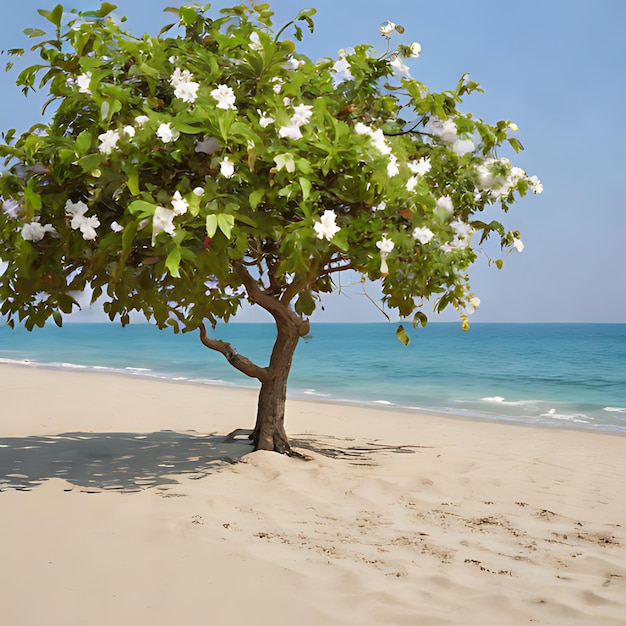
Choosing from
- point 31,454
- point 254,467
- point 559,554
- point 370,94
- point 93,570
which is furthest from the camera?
point 31,454

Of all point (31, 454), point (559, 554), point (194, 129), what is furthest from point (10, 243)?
point (559, 554)

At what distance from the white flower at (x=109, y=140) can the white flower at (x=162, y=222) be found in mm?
774

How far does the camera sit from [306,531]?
5383mm

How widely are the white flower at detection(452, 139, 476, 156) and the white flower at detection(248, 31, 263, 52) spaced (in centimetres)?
206

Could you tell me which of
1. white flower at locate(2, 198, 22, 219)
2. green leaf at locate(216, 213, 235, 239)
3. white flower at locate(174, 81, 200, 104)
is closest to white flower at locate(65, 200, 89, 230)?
white flower at locate(2, 198, 22, 219)

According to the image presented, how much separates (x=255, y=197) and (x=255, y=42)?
1601mm

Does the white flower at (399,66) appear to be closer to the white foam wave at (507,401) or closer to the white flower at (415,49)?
the white flower at (415,49)

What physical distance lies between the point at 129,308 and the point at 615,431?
10.4 metres

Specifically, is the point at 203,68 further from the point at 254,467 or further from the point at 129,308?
the point at 254,467

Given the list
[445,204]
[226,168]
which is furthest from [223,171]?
[445,204]

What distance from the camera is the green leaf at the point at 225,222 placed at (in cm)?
505

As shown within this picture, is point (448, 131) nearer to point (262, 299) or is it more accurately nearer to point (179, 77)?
point (179, 77)

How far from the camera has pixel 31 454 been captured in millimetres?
8305

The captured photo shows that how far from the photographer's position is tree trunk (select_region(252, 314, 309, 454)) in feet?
27.2
